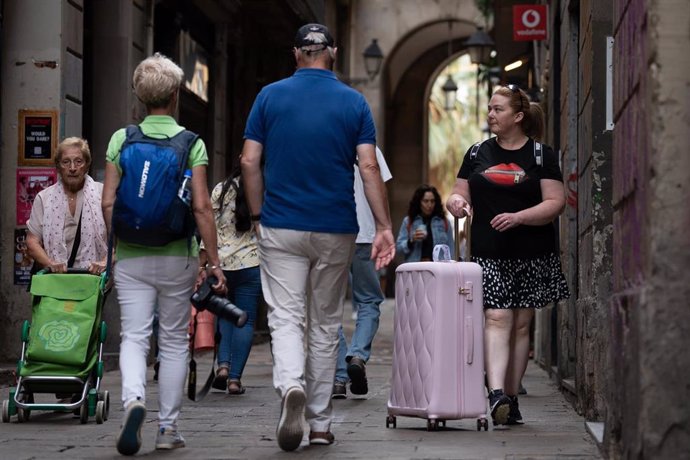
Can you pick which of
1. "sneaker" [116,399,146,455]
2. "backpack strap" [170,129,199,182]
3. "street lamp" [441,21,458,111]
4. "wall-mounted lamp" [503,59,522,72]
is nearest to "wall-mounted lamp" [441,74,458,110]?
"street lamp" [441,21,458,111]

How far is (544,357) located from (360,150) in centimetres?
696

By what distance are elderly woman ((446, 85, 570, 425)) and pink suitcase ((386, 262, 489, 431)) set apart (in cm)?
37

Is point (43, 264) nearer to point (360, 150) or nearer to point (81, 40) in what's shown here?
point (360, 150)

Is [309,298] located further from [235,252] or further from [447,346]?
[235,252]

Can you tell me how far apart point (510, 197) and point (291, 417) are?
2126mm

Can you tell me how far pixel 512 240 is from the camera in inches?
306

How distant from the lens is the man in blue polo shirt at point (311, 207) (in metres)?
6.55

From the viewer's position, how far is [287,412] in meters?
6.21

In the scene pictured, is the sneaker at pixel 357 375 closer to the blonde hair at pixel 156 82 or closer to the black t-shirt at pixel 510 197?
the black t-shirt at pixel 510 197

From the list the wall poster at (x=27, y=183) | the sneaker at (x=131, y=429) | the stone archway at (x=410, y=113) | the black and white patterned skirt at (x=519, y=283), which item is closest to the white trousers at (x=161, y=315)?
the sneaker at (x=131, y=429)

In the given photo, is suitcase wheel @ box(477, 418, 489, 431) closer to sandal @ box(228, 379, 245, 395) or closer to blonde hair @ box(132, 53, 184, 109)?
blonde hair @ box(132, 53, 184, 109)

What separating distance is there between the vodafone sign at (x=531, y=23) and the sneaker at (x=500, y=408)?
32.8ft

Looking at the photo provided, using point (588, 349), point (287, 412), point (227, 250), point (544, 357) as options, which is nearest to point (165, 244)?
point (287, 412)

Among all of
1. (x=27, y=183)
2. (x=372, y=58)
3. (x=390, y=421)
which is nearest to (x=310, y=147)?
(x=390, y=421)
